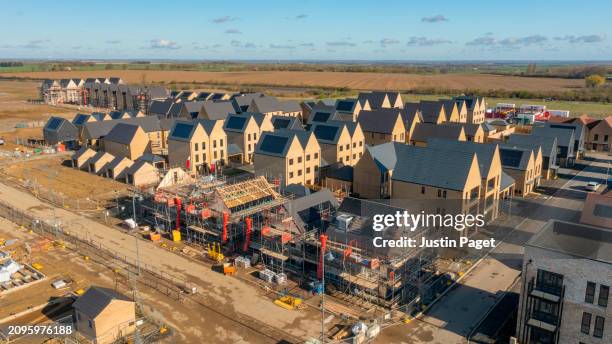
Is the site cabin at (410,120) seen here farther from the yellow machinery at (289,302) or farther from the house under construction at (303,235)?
the yellow machinery at (289,302)

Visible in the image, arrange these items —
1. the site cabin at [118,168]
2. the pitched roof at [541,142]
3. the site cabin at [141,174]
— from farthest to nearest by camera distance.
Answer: the site cabin at [118,168], the pitched roof at [541,142], the site cabin at [141,174]

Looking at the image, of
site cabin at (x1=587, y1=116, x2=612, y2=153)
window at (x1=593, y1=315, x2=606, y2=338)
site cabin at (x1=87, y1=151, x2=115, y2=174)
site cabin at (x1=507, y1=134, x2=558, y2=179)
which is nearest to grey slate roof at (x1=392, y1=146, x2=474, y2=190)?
window at (x1=593, y1=315, x2=606, y2=338)

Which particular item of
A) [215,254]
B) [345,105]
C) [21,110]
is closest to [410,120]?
[345,105]

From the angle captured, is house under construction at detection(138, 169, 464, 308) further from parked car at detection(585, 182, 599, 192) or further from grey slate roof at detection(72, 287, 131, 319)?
parked car at detection(585, 182, 599, 192)

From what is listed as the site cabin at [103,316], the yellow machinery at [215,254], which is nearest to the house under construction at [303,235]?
the yellow machinery at [215,254]

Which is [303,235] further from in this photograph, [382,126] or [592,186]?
[592,186]

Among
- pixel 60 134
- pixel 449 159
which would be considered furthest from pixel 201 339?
pixel 60 134
